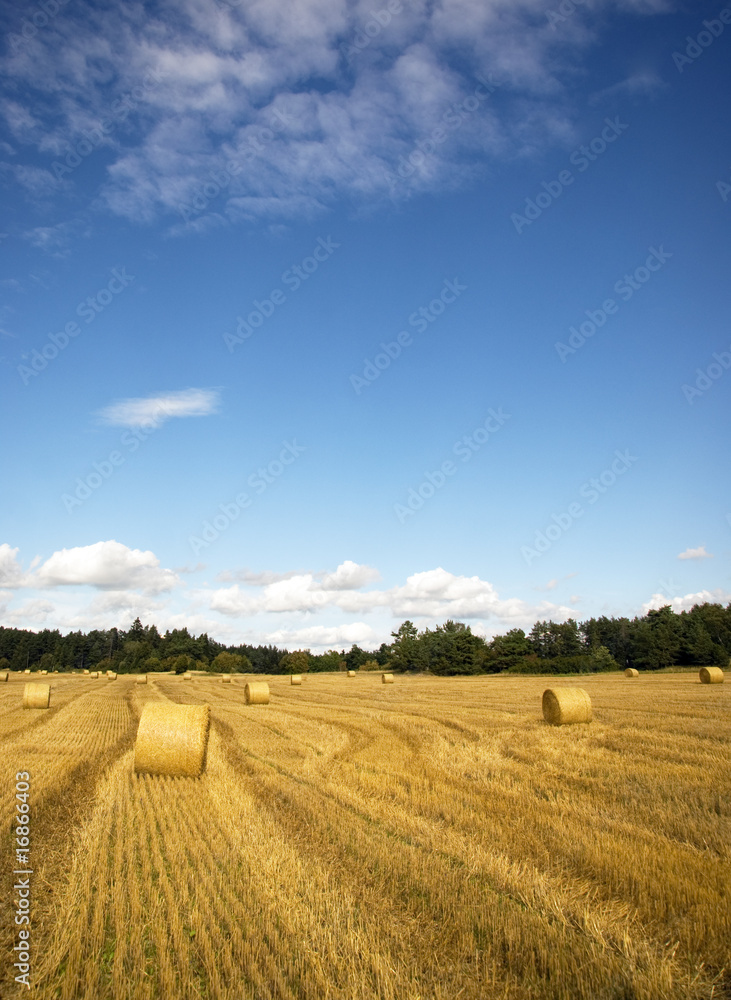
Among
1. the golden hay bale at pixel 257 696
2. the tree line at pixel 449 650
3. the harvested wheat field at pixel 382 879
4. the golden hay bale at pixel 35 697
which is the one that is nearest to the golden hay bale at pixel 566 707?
the harvested wheat field at pixel 382 879

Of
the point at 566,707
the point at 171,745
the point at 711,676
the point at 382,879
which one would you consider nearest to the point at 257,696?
the point at 566,707

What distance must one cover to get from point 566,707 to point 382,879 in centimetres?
1193

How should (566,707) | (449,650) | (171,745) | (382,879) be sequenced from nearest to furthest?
(382,879)
(171,745)
(566,707)
(449,650)

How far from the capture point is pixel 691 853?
554 centimetres

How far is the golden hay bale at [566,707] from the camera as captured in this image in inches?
610

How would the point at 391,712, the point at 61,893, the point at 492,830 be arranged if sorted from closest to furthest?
the point at 61,893 → the point at 492,830 → the point at 391,712

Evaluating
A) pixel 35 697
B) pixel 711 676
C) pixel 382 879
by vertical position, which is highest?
pixel 35 697

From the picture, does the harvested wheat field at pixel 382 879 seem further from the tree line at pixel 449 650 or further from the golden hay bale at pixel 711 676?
the tree line at pixel 449 650

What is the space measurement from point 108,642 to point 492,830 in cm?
14558

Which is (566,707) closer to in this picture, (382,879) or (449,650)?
(382,879)

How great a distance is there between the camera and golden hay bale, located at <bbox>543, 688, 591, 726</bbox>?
50.8ft

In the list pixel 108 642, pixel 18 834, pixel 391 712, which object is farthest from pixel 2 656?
pixel 18 834

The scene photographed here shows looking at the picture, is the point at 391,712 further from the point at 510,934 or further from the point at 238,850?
the point at 510,934

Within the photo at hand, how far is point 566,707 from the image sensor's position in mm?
15562
